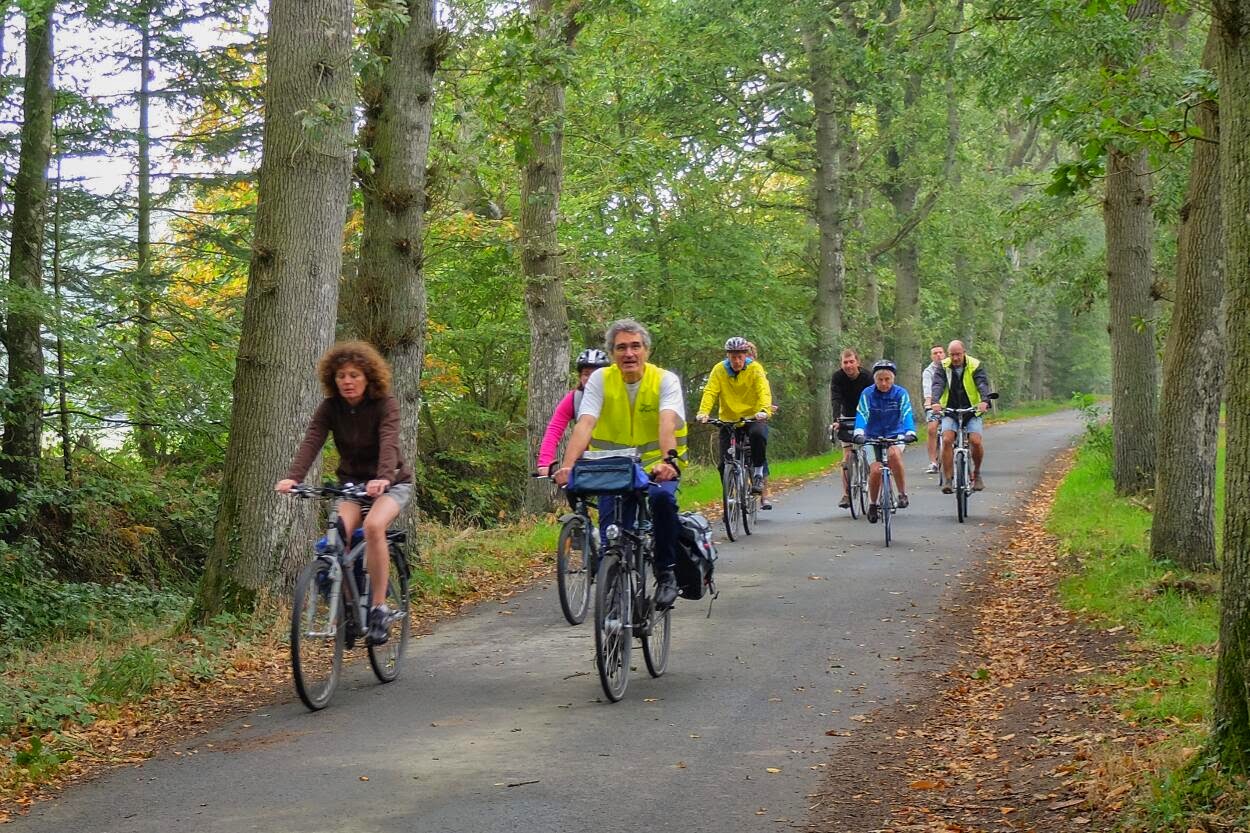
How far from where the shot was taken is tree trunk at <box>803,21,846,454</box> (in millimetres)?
30828

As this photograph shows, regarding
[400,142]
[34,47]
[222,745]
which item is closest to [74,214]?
[34,47]

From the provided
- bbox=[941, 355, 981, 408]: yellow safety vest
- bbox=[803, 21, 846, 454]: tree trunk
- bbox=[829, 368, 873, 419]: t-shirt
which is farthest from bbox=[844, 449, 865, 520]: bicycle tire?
bbox=[803, 21, 846, 454]: tree trunk

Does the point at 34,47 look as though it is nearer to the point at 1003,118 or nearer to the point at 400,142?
the point at 400,142

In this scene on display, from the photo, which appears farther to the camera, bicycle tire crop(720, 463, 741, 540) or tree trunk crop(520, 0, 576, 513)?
tree trunk crop(520, 0, 576, 513)

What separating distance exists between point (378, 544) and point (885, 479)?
8.07 m

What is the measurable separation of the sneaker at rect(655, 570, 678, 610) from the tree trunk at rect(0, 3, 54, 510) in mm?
9457

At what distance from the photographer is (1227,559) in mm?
5648

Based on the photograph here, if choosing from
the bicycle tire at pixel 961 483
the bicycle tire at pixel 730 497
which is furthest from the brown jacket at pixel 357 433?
the bicycle tire at pixel 961 483

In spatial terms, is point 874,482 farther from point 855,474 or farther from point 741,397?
point 741,397

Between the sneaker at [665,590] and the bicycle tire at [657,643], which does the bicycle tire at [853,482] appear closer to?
the bicycle tire at [657,643]

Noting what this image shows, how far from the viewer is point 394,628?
900 centimetres

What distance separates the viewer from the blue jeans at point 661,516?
8469 millimetres

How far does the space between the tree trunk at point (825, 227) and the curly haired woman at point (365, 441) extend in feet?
77.3

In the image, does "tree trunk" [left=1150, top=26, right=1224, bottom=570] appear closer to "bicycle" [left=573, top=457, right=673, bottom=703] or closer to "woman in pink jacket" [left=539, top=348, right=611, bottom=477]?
"woman in pink jacket" [left=539, top=348, right=611, bottom=477]
